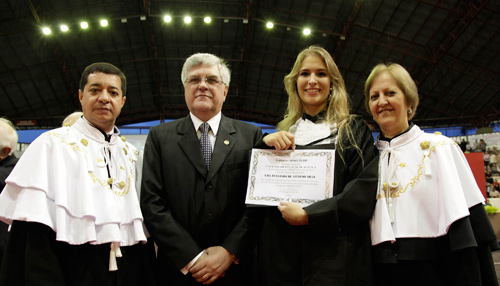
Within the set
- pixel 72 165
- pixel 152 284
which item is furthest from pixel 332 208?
pixel 72 165

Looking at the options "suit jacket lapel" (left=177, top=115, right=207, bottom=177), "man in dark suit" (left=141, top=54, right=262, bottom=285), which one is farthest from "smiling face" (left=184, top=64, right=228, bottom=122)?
"suit jacket lapel" (left=177, top=115, right=207, bottom=177)

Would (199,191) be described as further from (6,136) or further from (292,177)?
(6,136)

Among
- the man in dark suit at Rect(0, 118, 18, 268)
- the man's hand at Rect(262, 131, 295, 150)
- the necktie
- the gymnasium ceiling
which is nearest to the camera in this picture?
the man's hand at Rect(262, 131, 295, 150)

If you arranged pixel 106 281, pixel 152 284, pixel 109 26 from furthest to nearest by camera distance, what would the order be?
pixel 109 26 → pixel 152 284 → pixel 106 281

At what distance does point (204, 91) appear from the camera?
253 centimetres

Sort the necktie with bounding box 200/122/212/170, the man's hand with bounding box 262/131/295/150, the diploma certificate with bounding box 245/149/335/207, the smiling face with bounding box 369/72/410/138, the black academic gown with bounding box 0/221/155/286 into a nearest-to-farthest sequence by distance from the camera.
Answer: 1. the black academic gown with bounding box 0/221/155/286
2. the diploma certificate with bounding box 245/149/335/207
3. the man's hand with bounding box 262/131/295/150
4. the smiling face with bounding box 369/72/410/138
5. the necktie with bounding box 200/122/212/170

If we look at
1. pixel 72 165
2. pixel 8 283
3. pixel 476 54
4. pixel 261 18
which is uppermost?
pixel 261 18

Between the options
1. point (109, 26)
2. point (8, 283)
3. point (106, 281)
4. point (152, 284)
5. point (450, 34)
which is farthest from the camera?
point (109, 26)

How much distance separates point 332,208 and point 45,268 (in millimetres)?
1546

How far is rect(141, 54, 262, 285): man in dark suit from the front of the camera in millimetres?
2242

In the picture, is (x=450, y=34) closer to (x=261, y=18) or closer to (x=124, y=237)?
(x=261, y=18)

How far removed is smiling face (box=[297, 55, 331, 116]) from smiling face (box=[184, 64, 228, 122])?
57 cm

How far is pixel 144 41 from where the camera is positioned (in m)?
15.5

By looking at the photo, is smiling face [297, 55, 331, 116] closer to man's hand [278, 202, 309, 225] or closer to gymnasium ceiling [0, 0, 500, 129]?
man's hand [278, 202, 309, 225]
